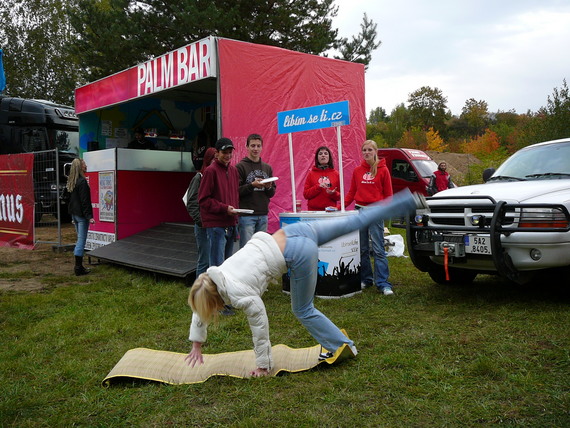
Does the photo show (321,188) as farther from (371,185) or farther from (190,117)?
(190,117)

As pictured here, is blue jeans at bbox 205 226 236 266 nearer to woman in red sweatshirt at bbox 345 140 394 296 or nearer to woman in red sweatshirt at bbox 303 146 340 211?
woman in red sweatshirt at bbox 303 146 340 211

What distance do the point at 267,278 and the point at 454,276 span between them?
3.65 m

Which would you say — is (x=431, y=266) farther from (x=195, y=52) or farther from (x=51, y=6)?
(x=51, y=6)

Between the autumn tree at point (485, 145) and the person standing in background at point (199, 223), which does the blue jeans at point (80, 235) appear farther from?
the autumn tree at point (485, 145)

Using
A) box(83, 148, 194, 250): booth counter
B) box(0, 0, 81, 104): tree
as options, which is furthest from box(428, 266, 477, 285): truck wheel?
box(0, 0, 81, 104): tree

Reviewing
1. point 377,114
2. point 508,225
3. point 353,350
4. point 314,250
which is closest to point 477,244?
point 508,225

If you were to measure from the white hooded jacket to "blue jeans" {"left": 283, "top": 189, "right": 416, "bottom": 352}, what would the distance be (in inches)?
4.8

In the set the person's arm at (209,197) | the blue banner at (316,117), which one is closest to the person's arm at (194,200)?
the person's arm at (209,197)

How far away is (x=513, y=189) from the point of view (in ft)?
17.5

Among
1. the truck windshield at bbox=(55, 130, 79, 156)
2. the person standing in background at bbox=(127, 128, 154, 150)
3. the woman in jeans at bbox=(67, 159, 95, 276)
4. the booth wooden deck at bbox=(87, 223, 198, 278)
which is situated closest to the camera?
the booth wooden deck at bbox=(87, 223, 198, 278)

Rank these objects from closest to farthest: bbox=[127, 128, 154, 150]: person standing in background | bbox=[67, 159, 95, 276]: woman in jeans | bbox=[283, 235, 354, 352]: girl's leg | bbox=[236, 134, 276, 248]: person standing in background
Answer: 1. bbox=[283, 235, 354, 352]: girl's leg
2. bbox=[236, 134, 276, 248]: person standing in background
3. bbox=[67, 159, 95, 276]: woman in jeans
4. bbox=[127, 128, 154, 150]: person standing in background

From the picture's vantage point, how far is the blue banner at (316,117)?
6.11 metres

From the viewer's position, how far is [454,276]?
6312mm

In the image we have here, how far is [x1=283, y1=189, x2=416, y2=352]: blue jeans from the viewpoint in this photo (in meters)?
3.47
